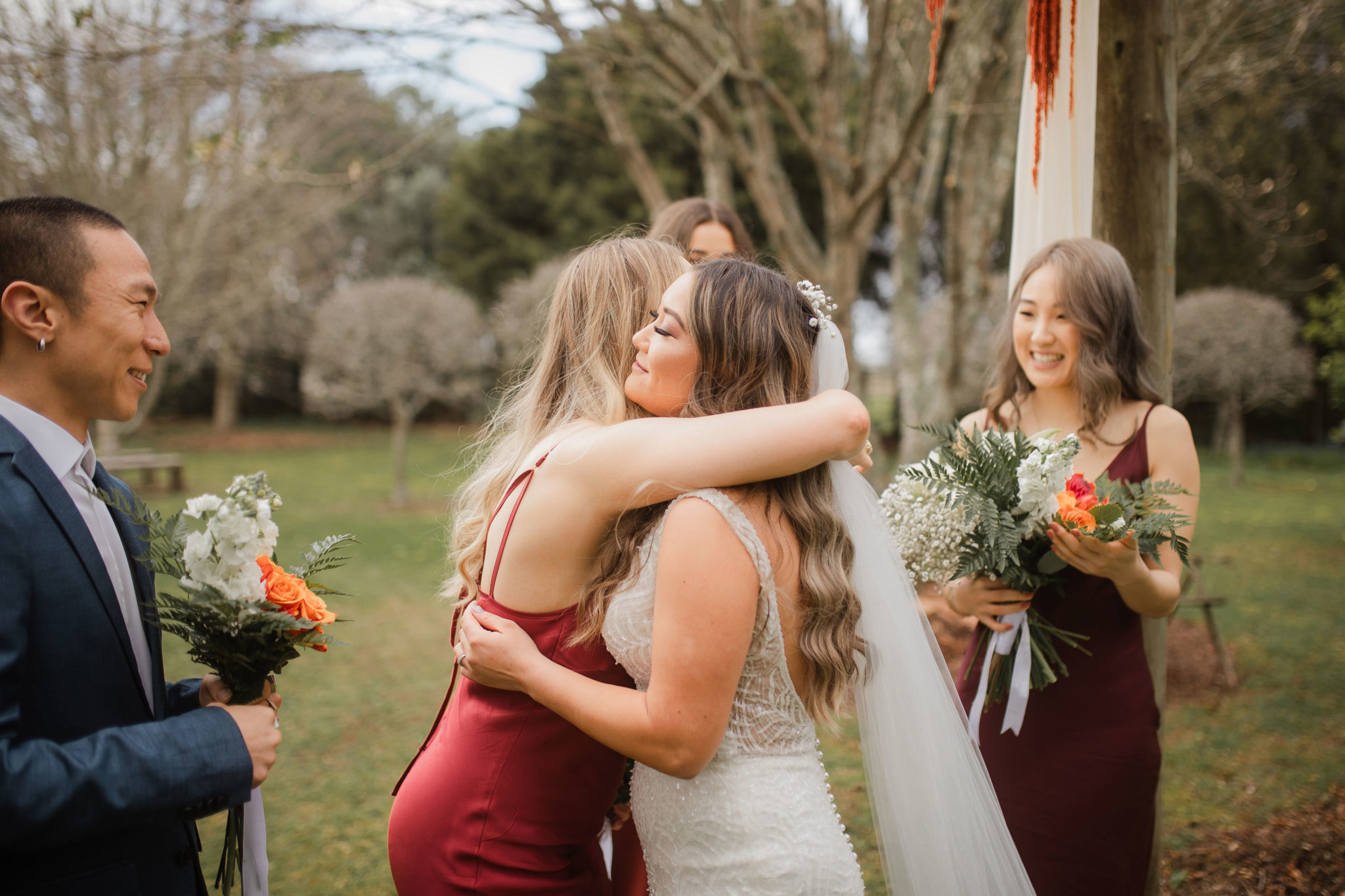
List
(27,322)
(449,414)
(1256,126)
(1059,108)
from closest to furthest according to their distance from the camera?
1. (27,322)
2. (1059,108)
3. (1256,126)
4. (449,414)

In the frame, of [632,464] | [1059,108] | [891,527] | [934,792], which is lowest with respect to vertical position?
[934,792]

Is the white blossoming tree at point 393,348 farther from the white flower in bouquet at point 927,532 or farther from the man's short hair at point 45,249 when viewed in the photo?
the man's short hair at point 45,249

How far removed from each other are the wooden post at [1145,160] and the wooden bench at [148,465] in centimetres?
1441

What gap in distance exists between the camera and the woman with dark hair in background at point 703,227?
4145 mm

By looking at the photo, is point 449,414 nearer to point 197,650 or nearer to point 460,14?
point 460,14

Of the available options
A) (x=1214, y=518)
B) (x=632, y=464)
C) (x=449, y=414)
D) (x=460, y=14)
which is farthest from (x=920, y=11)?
(x=449, y=414)

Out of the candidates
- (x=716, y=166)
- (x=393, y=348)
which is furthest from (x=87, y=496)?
(x=393, y=348)

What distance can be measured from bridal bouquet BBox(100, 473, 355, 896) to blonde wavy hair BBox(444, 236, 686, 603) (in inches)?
17.5

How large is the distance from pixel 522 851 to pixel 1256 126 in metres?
25.1

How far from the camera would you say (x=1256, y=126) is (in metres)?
20.6

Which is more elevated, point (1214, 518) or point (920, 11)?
point (920, 11)

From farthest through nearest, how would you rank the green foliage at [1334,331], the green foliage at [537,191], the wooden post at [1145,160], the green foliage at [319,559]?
the green foliage at [537,191] < the green foliage at [1334,331] < the wooden post at [1145,160] < the green foliage at [319,559]

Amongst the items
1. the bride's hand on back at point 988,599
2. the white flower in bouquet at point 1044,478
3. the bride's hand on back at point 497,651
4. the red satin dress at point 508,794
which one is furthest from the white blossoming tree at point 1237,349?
the bride's hand on back at point 497,651


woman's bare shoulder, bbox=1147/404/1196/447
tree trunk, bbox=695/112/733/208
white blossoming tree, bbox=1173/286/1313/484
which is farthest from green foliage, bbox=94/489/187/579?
white blossoming tree, bbox=1173/286/1313/484
